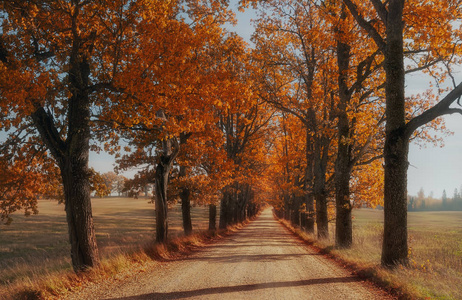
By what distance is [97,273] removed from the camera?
317 inches

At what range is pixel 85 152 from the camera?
9.20 metres

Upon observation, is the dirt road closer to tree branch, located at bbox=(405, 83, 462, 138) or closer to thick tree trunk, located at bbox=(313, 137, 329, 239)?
tree branch, located at bbox=(405, 83, 462, 138)

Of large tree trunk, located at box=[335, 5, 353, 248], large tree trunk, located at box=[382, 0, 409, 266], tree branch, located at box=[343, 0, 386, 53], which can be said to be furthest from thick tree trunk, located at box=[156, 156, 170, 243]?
tree branch, located at box=[343, 0, 386, 53]

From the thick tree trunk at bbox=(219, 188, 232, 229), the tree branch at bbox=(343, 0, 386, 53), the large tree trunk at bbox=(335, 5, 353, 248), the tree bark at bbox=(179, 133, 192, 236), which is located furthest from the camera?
the thick tree trunk at bbox=(219, 188, 232, 229)

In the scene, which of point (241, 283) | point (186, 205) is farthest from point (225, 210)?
point (241, 283)

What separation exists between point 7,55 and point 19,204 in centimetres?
645

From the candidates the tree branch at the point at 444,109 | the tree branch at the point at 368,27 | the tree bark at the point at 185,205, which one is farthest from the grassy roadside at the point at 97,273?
the tree branch at the point at 368,27

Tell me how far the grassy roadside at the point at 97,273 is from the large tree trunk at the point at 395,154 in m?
6.91

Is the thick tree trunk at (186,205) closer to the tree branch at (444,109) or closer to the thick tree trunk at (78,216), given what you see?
the thick tree trunk at (78,216)

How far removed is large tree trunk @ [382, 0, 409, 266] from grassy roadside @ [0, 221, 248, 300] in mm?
6913

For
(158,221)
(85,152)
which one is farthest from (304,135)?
(85,152)

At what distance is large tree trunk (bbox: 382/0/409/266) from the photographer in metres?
8.03

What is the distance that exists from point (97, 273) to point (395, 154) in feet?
27.6

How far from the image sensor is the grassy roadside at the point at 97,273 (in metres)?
6.25
